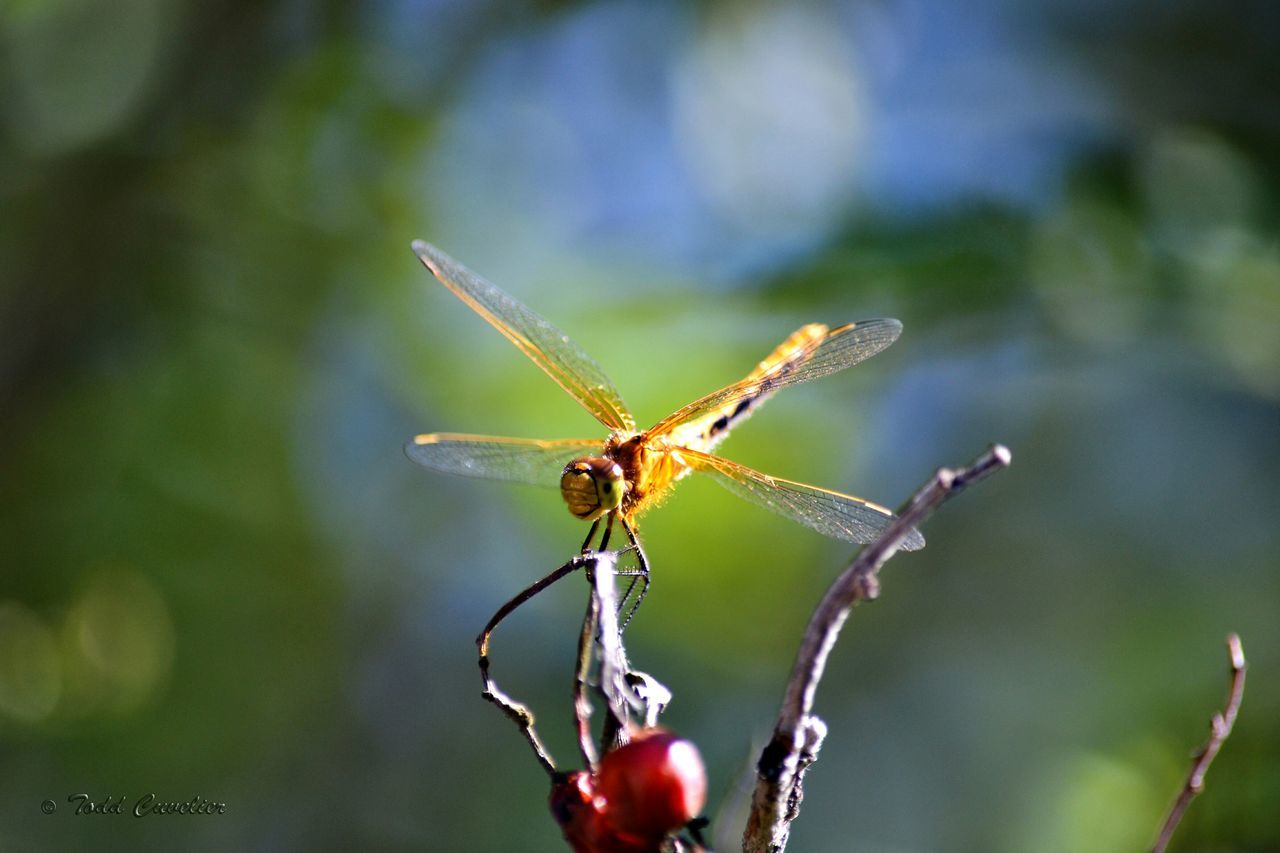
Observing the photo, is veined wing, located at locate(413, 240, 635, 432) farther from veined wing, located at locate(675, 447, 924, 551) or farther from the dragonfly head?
the dragonfly head

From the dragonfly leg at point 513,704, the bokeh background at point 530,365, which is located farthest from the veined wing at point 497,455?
the dragonfly leg at point 513,704

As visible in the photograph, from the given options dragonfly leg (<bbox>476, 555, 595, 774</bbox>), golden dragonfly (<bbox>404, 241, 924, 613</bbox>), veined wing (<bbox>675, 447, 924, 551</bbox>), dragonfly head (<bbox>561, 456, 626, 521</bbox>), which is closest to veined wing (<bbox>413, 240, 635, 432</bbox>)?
golden dragonfly (<bbox>404, 241, 924, 613</bbox>)

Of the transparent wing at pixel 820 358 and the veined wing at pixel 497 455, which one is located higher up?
the transparent wing at pixel 820 358

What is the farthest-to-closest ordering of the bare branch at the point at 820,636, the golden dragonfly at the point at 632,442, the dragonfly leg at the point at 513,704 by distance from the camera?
the golden dragonfly at the point at 632,442 < the dragonfly leg at the point at 513,704 < the bare branch at the point at 820,636

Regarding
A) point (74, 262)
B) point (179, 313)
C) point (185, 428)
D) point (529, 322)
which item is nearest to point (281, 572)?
point (185, 428)

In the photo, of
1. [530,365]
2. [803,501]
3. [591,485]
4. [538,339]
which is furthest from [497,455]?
[530,365]

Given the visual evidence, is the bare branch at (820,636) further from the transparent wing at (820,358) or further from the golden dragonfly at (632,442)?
the transparent wing at (820,358)

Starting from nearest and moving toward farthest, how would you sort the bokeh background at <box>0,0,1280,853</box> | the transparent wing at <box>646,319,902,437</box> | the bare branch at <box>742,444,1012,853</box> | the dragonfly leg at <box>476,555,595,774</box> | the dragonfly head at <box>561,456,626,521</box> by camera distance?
the bare branch at <box>742,444,1012,853</box> < the dragonfly leg at <box>476,555,595,774</box> < the dragonfly head at <box>561,456,626,521</box> < the transparent wing at <box>646,319,902,437</box> < the bokeh background at <box>0,0,1280,853</box>
